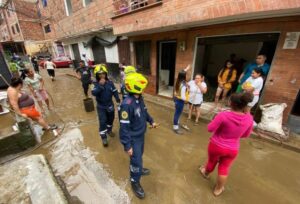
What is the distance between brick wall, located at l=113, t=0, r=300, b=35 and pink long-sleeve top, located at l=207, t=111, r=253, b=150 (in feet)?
7.06

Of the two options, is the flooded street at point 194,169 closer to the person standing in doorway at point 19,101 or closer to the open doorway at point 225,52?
the person standing in doorway at point 19,101

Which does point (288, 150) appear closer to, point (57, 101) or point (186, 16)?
point (186, 16)

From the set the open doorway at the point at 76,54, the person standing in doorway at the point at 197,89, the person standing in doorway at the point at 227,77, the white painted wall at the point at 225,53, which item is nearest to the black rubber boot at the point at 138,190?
the person standing in doorway at the point at 197,89

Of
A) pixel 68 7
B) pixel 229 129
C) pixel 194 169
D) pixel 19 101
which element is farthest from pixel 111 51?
pixel 229 129

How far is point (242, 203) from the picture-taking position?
2078 millimetres

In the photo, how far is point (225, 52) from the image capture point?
25.4 ft

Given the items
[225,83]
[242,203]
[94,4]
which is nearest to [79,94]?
[94,4]

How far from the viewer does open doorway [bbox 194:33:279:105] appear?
13.0ft

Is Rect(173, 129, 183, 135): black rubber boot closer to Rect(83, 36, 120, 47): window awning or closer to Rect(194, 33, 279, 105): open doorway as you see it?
Rect(194, 33, 279, 105): open doorway

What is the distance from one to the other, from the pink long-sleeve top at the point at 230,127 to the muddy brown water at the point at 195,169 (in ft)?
3.22

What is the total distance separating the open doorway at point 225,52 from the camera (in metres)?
3.98

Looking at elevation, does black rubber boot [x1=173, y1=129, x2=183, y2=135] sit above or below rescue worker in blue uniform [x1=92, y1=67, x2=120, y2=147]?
below

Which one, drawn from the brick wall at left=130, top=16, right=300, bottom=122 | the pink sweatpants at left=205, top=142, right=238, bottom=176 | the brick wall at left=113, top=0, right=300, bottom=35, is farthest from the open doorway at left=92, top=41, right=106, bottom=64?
the pink sweatpants at left=205, top=142, right=238, bottom=176

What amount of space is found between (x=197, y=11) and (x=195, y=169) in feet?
11.1
